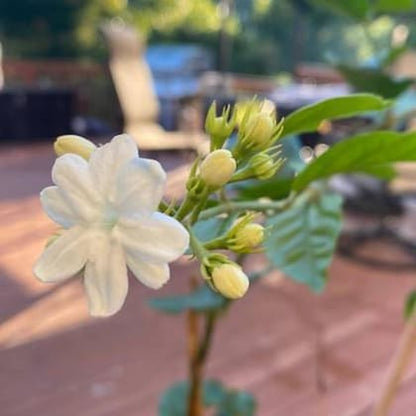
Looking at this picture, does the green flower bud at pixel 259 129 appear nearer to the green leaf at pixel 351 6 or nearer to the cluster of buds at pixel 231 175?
the cluster of buds at pixel 231 175

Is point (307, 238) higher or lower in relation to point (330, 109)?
lower

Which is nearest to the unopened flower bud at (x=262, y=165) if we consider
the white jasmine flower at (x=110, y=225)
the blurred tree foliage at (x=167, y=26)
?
the white jasmine flower at (x=110, y=225)

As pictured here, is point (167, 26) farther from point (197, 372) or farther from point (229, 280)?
point (229, 280)

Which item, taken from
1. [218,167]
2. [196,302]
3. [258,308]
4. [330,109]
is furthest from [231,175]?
[258,308]

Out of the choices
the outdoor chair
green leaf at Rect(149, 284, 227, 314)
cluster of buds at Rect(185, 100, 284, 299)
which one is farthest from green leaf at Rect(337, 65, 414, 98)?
the outdoor chair

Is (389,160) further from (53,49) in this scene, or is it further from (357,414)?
(53,49)
